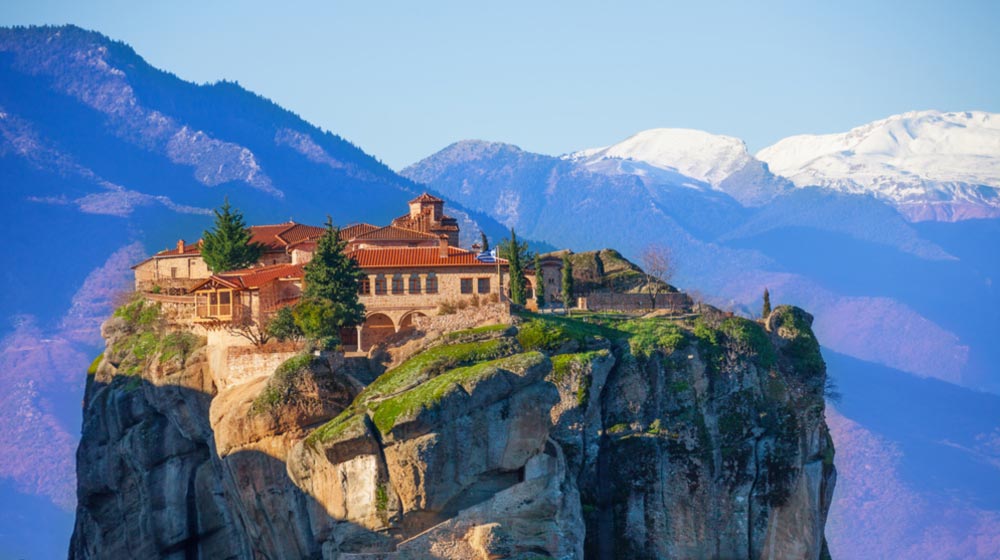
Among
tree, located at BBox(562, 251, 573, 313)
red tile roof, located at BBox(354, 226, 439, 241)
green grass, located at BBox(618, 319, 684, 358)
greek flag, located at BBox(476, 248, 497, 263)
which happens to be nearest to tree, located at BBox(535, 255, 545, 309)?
tree, located at BBox(562, 251, 573, 313)

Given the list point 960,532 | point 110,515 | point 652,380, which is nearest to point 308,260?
point 110,515

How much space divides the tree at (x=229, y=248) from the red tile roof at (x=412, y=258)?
9.82m

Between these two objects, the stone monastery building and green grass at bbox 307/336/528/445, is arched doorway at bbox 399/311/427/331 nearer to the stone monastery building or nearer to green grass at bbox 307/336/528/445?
the stone monastery building

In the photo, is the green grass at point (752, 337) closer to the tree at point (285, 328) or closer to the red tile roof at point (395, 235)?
the red tile roof at point (395, 235)

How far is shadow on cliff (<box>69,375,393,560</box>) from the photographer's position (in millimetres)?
78000

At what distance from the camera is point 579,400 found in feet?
228

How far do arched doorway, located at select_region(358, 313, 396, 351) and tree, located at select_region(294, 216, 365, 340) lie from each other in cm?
83

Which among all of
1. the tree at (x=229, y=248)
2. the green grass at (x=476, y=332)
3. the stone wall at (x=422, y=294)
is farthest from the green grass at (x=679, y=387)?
the tree at (x=229, y=248)

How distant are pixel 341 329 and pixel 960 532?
90.4 metres

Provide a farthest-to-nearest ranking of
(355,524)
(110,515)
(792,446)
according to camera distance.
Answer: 1. (110,515)
2. (792,446)
3. (355,524)

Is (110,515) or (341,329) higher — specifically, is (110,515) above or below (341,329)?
below

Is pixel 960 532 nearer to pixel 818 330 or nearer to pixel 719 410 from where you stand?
pixel 818 330

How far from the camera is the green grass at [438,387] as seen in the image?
60250 millimetres

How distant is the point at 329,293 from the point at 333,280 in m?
0.81
